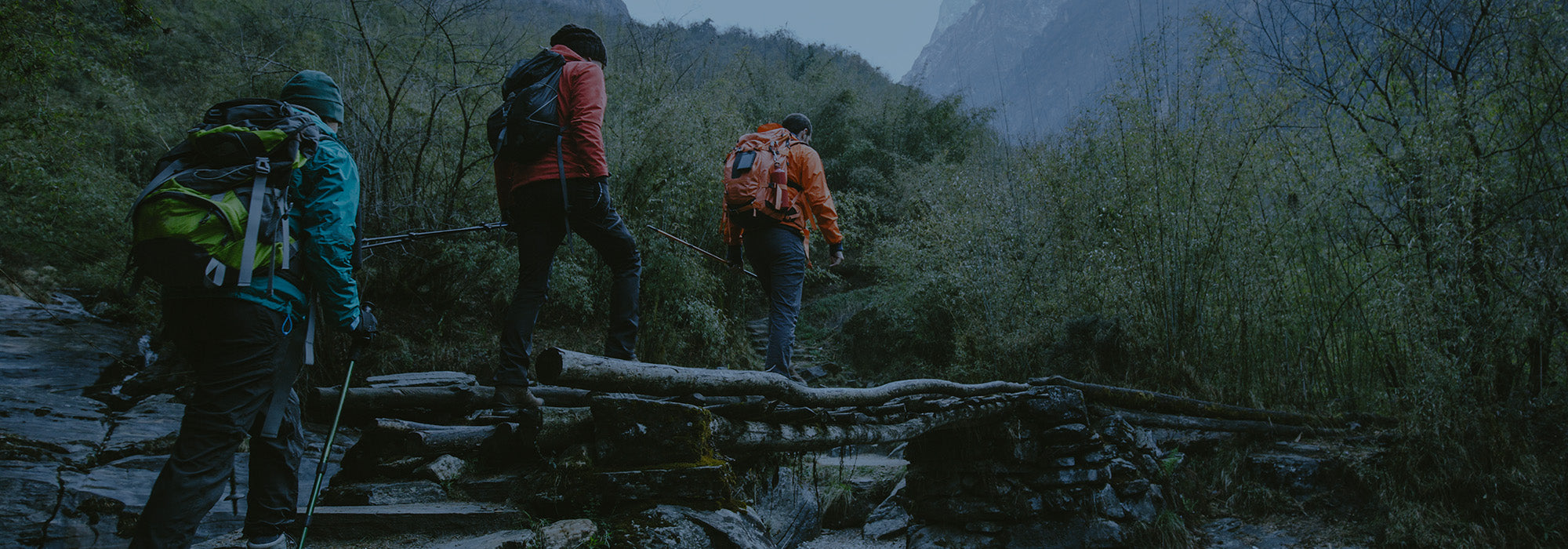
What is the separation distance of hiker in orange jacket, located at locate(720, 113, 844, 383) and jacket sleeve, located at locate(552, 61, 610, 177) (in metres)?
1.08

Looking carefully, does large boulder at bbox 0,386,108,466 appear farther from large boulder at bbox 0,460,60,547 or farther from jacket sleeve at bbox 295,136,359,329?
jacket sleeve at bbox 295,136,359,329

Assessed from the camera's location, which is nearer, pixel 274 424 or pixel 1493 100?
pixel 274 424

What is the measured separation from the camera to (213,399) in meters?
1.99

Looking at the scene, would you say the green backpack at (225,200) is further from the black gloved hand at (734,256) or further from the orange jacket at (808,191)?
the black gloved hand at (734,256)

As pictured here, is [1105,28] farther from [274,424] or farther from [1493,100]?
[274,424]

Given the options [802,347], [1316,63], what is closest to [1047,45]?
[802,347]

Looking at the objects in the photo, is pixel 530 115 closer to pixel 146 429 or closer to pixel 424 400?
pixel 424 400

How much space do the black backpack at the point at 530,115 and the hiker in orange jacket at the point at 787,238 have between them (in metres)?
1.25

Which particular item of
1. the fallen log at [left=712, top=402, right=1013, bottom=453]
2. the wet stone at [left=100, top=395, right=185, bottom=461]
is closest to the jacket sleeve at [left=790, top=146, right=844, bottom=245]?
the fallen log at [left=712, top=402, right=1013, bottom=453]

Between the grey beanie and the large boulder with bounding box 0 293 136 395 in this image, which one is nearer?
the grey beanie

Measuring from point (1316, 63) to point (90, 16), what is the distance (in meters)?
12.5

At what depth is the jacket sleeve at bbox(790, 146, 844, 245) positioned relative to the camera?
4.27 m

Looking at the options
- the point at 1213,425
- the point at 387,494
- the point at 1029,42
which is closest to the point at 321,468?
the point at 387,494

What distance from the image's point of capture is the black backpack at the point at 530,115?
10.3ft
